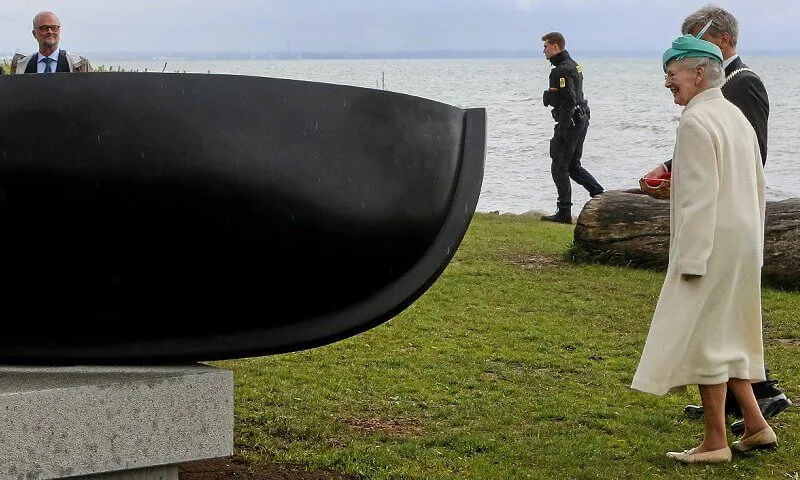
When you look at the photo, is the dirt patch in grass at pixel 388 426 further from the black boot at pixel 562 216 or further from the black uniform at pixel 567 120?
the black boot at pixel 562 216

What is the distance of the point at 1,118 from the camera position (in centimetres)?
369

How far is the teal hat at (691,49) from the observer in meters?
4.74

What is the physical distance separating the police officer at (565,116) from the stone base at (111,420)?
942 centimetres

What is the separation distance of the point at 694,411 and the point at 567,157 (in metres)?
8.09

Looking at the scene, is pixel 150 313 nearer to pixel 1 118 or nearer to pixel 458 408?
pixel 1 118

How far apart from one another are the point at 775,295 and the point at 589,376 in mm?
3246

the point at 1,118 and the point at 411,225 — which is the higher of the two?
the point at 1,118

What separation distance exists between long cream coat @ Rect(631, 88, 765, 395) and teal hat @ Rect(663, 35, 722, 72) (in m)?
0.16

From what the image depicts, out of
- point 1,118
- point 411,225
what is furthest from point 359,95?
point 1,118

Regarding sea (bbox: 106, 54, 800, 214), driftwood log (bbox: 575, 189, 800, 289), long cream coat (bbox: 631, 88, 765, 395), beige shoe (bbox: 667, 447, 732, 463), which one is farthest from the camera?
sea (bbox: 106, 54, 800, 214)

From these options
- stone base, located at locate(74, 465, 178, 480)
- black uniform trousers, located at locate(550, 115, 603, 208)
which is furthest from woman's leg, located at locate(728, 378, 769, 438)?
black uniform trousers, located at locate(550, 115, 603, 208)

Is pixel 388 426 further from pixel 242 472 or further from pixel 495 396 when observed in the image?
pixel 242 472

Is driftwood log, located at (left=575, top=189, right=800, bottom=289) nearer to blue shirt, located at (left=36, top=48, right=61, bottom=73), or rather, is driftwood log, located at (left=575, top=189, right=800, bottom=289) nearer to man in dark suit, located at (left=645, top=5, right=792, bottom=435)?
man in dark suit, located at (left=645, top=5, right=792, bottom=435)

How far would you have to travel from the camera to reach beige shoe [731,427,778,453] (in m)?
5.04
